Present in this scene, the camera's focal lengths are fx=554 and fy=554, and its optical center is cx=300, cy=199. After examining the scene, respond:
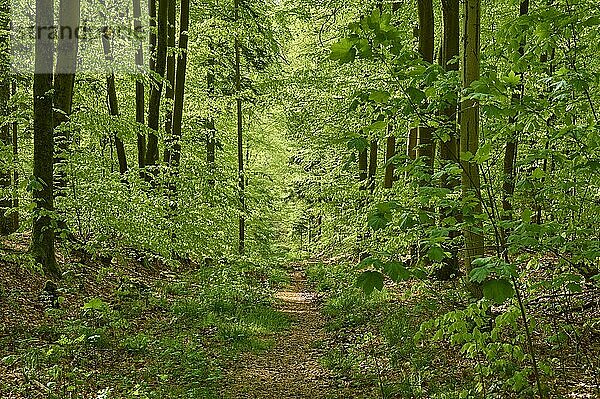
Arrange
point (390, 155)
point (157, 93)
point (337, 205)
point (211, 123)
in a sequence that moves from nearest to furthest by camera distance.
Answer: point (157, 93), point (390, 155), point (337, 205), point (211, 123)

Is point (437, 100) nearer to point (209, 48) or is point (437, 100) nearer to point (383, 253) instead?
point (383, 253)

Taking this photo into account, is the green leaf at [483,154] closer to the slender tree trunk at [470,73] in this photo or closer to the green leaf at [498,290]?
the green leaf at [498,290]

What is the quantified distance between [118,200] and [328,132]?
821cm

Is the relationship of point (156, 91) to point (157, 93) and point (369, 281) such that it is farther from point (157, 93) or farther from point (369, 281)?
point (369, 281)

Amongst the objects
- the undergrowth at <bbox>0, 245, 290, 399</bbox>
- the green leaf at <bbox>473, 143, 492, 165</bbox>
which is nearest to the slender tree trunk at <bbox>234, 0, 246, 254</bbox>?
the undergrowth at <bbox>0, 245, 290, 399</bbox>

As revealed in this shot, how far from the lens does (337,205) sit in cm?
1983

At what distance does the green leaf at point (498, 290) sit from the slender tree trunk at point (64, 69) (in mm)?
8301

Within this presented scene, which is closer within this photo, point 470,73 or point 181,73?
point 470,73

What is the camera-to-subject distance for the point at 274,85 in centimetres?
1808

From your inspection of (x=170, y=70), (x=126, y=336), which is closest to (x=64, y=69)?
(x=126, y=336)

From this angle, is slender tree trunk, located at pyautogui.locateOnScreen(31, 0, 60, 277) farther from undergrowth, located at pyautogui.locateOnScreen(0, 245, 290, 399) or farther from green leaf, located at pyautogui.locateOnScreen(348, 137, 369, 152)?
green leaf, located at pyautogui.locateOnScreen(348, 137, 369, 152)

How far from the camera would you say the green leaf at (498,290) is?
2967 millimetres

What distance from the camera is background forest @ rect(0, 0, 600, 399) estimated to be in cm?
395

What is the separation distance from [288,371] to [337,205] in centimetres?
1172
